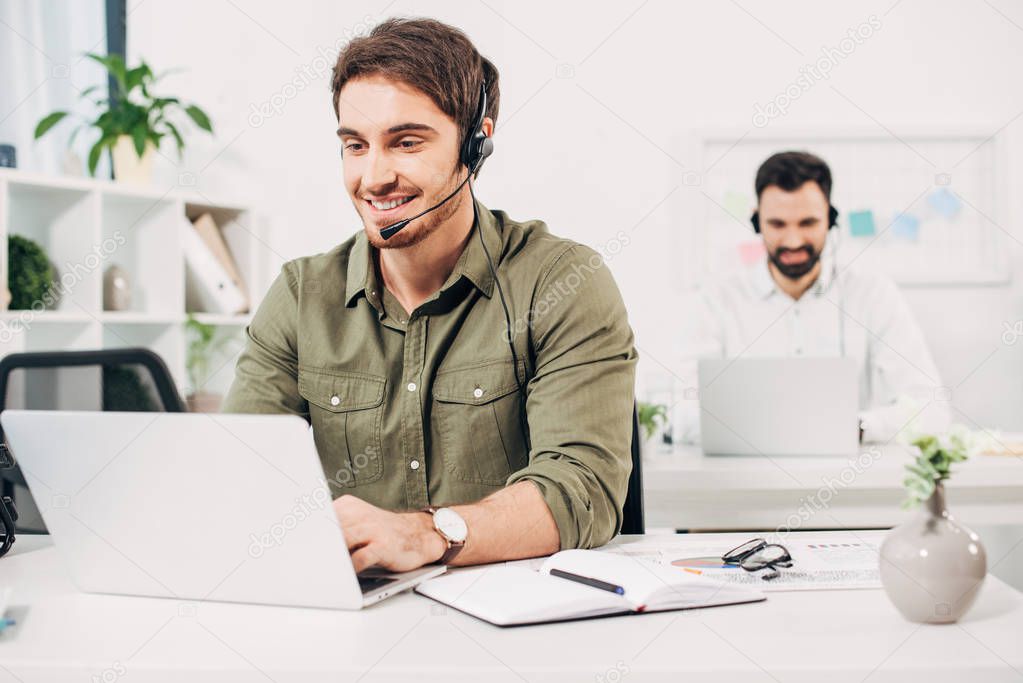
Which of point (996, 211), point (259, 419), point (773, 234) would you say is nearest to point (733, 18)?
point (773, 234)

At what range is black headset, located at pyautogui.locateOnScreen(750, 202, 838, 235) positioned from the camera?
3084mm

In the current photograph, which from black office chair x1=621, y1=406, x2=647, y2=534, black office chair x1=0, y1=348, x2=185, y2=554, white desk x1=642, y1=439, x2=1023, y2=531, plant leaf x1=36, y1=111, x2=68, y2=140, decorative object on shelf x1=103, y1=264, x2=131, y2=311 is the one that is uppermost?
plant leaf x1=36, y1=111, x2=68, y2=140

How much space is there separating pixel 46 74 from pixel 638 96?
6.11ft

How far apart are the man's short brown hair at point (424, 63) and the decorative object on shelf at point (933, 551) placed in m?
0.93

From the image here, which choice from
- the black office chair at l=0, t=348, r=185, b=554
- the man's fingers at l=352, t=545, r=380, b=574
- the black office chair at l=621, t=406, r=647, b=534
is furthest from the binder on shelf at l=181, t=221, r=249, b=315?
the man's fingers at l=352, t=545, r=380, b=574

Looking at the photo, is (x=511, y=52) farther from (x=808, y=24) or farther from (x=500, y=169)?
(x=808, y=24)

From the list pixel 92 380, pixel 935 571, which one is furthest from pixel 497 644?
pixel 92 380

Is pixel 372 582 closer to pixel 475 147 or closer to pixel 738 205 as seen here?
pixel 475 147

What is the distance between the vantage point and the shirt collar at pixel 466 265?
1.46 meters

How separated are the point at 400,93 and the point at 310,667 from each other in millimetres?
969

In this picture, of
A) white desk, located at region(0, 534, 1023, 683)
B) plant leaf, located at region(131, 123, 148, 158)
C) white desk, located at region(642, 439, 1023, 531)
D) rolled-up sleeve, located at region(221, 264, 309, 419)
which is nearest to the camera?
white desk, located at region(0, 534, 1023, 683)

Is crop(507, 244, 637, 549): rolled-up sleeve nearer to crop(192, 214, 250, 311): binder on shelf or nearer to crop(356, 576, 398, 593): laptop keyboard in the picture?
crop(356, 576, 398, 593): laptop keyboard

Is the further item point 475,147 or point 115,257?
point 115,257

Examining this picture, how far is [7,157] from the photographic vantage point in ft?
7.98
